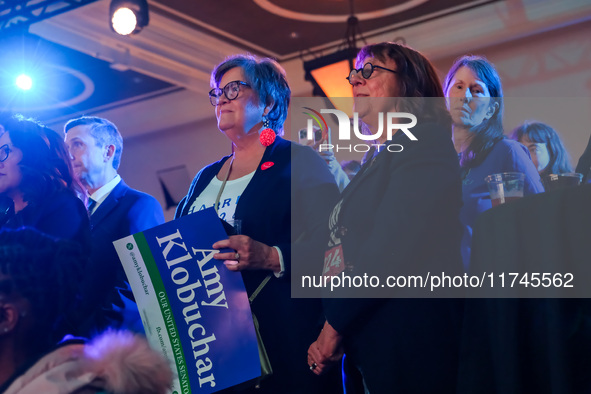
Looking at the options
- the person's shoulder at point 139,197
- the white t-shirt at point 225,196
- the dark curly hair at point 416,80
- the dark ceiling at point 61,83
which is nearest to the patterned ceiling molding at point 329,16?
the dark ceiling at point 61,83

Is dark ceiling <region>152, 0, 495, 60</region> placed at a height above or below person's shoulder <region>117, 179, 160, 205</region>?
above

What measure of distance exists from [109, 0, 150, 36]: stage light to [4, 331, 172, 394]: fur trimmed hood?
405cm

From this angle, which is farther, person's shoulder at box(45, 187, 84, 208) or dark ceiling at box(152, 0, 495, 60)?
dark ceiling at box(152, 0, 495, 60)

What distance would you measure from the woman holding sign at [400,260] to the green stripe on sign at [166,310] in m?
0.38

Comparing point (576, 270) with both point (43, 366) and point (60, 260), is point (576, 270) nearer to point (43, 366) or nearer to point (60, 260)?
point (43, 366)

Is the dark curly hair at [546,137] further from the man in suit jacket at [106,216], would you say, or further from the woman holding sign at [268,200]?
the man in suit jacket at [106,216]

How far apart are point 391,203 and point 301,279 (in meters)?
0.49

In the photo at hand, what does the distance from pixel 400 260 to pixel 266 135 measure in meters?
0.83

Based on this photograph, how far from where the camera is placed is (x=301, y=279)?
1.89m

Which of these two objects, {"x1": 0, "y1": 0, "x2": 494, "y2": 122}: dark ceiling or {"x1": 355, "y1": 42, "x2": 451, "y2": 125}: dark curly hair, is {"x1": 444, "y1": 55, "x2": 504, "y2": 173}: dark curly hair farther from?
{"x1": 0, "y1": 0, "x2": 494, "y2": 122}: dark ceiling

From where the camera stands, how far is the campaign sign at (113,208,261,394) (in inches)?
68.8

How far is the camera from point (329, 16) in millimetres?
6320

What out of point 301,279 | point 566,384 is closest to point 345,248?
point 301,279

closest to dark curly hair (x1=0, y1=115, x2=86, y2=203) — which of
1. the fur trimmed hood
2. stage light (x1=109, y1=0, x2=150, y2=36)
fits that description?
the fur trimmed hood
